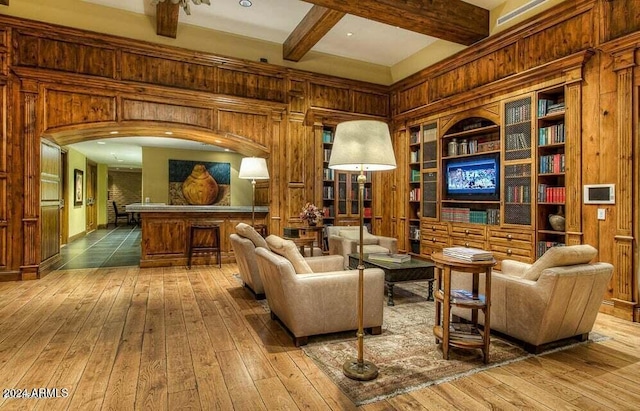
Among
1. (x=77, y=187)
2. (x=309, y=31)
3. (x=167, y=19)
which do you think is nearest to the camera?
(x=167, y=19)

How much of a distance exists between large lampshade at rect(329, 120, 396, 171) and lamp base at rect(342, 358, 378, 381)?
135 cm

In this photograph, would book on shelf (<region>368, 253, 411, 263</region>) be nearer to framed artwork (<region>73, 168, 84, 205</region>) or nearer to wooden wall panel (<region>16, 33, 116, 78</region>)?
wooden wall panel (<region>16, 33, 116, 78</region>)

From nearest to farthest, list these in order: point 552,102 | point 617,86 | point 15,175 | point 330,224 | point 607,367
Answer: point 607,367 → point 617,86 → point 552,102 → point 15,175 → point 330,224

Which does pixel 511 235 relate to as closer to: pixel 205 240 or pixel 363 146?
pixel 363 146

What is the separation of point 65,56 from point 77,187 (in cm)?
607

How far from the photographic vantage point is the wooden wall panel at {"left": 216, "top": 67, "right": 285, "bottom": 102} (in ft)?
19.6

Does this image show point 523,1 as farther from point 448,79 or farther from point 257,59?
point 257,59

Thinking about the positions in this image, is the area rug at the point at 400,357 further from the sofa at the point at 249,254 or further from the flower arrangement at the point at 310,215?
the flower arrangement at the point at 310,215

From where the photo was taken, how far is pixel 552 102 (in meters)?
4.52

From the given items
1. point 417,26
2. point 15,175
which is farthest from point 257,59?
point 15,175

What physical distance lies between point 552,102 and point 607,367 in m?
3.34

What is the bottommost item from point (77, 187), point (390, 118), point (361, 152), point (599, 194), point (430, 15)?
point (599, 194)

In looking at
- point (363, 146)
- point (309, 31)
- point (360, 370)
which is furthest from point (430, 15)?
point (360, 370)

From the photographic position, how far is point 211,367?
2.48m
